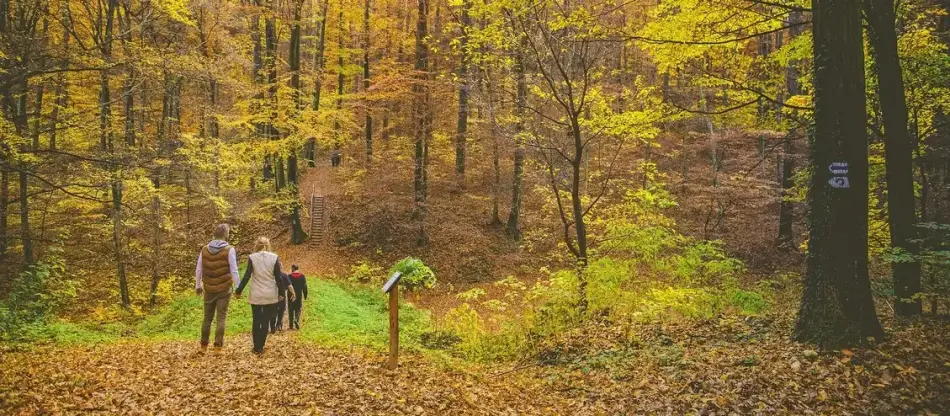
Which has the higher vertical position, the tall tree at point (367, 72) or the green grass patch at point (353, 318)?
the tall tree at point (367, 72)

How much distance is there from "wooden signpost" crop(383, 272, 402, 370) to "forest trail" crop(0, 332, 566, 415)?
0.69ft

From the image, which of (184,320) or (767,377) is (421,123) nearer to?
(184,320)

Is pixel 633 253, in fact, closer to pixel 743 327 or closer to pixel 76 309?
pixel 743 327

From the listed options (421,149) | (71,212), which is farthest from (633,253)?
(71,212)

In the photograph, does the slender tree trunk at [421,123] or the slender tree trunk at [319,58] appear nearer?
the slender tree trunk at [421,123]

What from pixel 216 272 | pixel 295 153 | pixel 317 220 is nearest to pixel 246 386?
pixel 216 272

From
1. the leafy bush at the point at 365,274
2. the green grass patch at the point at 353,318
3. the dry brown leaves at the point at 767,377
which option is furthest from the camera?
the leafy bush at the point at 365,274

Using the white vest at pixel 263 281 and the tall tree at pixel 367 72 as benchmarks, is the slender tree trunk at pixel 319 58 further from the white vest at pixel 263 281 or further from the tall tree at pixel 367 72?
the white vest at pixel 263 281

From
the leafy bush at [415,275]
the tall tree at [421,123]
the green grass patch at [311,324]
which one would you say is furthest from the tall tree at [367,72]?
the green grass patch at [311,324]

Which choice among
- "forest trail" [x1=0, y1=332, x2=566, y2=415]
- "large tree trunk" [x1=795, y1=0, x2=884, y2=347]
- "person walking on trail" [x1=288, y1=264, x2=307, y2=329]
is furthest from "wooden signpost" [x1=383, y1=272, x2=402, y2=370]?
"person walking on trail" [x1=288, y1=264, x2=307, y2=329]

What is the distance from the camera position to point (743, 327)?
7.68 meters

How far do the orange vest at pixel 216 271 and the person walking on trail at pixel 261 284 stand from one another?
Answer: 31 centimetres

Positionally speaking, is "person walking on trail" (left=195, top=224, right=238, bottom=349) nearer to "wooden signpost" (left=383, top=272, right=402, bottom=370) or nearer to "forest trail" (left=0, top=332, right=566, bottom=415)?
"forest trail" (left=0, top=332, right=566, bottom=415)

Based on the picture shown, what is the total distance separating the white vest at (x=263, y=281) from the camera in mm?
8102
